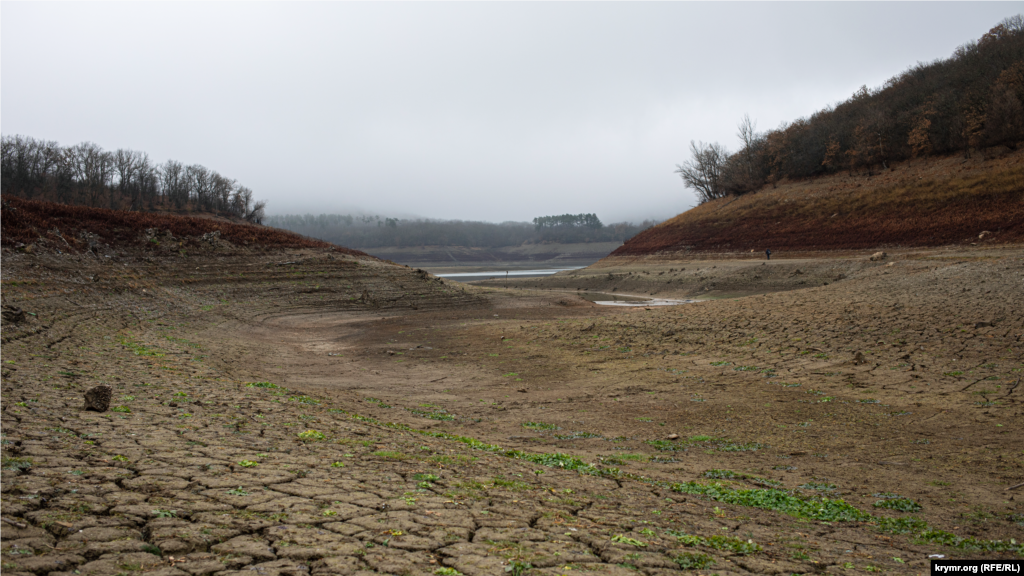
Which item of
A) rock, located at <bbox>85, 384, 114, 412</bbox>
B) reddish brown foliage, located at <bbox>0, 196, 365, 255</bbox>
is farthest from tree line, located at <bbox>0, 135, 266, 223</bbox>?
rock, located at <bbox>85, 384, 114, 412</bbox>

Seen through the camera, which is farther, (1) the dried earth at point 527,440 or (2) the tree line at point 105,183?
(2) the tree line at point 105,183

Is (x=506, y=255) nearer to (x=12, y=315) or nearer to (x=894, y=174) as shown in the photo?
(x=894, y=174)

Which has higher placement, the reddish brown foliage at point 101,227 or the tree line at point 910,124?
the tree line at point 910,124

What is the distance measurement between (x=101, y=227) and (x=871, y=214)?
179 feet

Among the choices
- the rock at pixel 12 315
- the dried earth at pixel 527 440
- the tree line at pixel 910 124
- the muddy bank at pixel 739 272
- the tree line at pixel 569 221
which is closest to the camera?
the dried earth at pixel 527 440

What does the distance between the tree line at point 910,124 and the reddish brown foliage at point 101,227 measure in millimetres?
56476

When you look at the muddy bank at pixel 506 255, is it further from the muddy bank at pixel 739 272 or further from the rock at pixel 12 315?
the rock at pixel 12 315

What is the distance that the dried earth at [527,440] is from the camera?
12.5 feet

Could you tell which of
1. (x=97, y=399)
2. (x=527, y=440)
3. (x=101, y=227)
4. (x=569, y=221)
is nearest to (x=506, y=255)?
(x=569, y=221)

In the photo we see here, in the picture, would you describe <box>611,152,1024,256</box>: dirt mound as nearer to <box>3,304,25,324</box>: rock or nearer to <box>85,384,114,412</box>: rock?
<box>85,384,114,412</box>: rock

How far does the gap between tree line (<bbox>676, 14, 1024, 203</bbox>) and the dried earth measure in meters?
37.7

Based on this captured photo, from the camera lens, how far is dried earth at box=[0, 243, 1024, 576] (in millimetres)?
3818

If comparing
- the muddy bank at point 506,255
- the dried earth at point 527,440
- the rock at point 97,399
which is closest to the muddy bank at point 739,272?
the dried earth at point 527,440

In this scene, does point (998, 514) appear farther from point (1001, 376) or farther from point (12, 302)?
point (12, 302)
